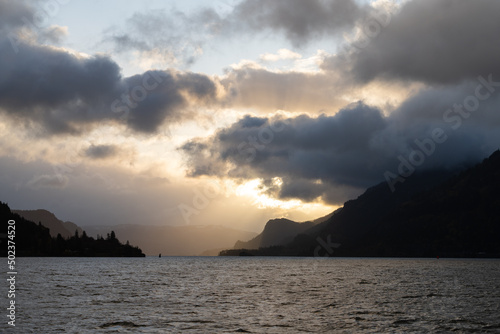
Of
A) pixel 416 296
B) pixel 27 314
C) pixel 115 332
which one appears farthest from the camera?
pixel 416 296

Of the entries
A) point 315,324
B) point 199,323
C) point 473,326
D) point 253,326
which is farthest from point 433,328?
point 199,323

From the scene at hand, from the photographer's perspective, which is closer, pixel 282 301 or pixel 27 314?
pixel 27 314

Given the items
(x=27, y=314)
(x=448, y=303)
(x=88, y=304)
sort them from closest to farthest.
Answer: (x=27, y=314)
(x=88, y=304)
(x=448, y=303)

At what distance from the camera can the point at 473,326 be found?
194ft

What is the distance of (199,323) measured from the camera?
194 feet

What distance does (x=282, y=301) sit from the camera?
3361 inches

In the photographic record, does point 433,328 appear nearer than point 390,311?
Yes

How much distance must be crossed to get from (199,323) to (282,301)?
29605 millimetres

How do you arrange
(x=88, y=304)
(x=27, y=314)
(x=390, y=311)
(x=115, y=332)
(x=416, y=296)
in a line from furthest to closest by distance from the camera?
(x=416, y=296)
(x=88, y=304)
(x=390, y=311)
(x=27, y=314)
(x=115, y=332)

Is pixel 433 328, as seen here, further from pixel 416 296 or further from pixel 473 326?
pixel 416 296

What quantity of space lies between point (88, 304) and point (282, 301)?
3486 cm

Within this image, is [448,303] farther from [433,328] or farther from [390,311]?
[433,328]

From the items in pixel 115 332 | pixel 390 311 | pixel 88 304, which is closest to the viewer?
pixel 115 332

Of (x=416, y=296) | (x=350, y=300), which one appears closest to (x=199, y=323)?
(x=350, y=300)
